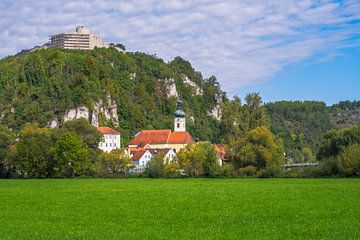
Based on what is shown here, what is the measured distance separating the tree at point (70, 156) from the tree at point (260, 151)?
26538 mm

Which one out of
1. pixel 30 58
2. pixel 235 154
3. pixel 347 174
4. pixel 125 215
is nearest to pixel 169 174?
pixel 235 154

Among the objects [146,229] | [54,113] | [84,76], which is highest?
[84,76]

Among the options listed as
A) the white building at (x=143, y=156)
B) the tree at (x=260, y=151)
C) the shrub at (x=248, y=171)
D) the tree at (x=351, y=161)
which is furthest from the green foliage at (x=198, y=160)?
the white building at (x=143, y=156)

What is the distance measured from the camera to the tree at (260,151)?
87875 mm

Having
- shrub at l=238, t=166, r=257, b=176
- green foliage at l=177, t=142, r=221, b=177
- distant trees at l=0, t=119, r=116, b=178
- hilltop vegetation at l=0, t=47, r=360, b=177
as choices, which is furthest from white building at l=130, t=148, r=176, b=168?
shrub at l=238, t=166, r=257, b=176

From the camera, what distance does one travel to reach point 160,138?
17100 cm

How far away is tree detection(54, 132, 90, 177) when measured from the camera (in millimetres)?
95812

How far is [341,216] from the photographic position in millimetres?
28703

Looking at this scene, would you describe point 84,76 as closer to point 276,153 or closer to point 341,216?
point 276,153

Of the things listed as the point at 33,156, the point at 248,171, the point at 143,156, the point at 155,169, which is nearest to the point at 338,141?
the point at 248,171

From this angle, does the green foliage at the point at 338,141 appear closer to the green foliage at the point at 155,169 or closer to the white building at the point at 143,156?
the green foliage at the point at 155,169

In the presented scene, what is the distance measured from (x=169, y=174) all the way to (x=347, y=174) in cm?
3098

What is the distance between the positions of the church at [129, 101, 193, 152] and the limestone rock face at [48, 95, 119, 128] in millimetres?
16611

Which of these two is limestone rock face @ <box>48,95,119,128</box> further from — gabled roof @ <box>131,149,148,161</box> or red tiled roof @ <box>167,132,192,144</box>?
gabled roof @ <box>131,149,148,161</box>
